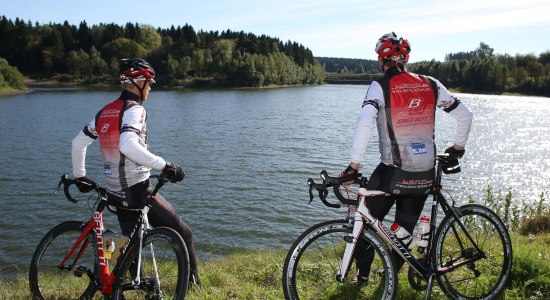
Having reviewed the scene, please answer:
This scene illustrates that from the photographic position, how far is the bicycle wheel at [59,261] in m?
4.94

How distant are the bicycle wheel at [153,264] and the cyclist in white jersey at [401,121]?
1840mm

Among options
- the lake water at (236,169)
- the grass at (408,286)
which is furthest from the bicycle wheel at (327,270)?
the lake water at (236,169)

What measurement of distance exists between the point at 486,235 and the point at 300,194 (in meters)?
12.9

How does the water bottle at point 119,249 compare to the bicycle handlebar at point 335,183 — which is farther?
the water bottle at point 119,249

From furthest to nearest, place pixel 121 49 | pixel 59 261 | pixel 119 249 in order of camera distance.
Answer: pixel 121 49 → pixel 59 261 → pixel 119 249

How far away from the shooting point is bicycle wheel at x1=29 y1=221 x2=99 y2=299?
16.2ft

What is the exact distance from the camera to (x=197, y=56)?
13800cm

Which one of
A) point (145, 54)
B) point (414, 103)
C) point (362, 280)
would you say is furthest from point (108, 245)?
point (145, 54)

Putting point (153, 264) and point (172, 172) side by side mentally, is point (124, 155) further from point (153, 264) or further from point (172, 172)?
point (153, 264)

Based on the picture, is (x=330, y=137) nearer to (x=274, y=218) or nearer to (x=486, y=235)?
(x=274, y=218)

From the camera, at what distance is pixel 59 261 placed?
536cm

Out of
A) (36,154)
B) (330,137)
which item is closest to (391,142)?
(36,154)

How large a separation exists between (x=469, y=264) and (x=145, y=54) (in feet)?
529

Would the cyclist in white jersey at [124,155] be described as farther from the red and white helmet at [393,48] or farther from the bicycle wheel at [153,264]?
the red and white helmet at [393,48]
